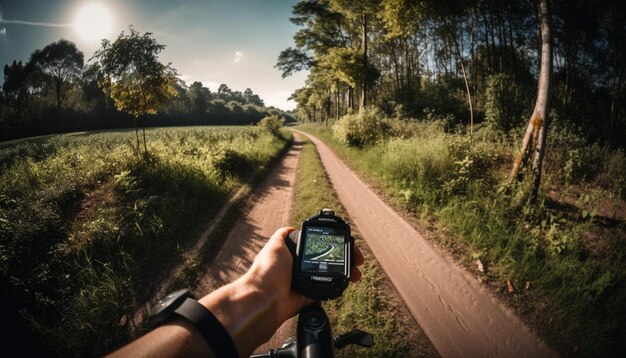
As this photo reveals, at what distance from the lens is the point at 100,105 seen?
4312 cm

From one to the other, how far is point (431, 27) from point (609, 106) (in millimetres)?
16439

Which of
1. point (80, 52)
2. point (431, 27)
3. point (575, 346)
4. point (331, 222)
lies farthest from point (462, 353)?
point (80, 52)

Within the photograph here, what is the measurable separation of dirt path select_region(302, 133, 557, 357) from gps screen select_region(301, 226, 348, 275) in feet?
7.79

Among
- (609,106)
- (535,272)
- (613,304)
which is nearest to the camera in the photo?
(613,304)

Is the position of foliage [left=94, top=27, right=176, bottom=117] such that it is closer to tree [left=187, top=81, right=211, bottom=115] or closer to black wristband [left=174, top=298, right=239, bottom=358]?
black wristband [left=174, top=298, right=239, bottom=358]

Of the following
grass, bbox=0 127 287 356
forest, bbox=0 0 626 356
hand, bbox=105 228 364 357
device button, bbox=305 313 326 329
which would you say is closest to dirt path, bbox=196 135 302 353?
forest, bbox=0 0 626 356

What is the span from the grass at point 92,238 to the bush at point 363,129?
771 centimetres

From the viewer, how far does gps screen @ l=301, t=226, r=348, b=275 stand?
1751 mm

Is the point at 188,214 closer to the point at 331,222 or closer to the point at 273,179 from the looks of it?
the point at 273,179

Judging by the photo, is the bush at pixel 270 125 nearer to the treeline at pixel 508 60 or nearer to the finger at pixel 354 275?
the treeline at pixel 508 60

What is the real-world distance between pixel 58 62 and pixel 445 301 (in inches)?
1343

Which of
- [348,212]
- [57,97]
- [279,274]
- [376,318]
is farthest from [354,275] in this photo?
[57,97]

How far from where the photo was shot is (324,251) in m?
1.84

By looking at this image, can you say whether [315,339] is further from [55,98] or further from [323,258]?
[55,98]
